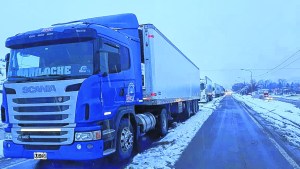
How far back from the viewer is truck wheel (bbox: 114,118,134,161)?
7832 millimetres

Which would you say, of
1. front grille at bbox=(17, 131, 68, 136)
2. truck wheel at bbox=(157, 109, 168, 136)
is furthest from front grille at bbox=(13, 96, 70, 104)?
truck wheel at bbox=(157, 109, 168, 136)

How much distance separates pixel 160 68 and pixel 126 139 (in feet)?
14.7

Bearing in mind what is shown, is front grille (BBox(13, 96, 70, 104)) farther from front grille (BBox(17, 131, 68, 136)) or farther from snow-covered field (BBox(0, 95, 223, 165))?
snow-covered field (BBox(0, 95, 223, 165))

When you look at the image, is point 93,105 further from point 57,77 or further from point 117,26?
point 117,26

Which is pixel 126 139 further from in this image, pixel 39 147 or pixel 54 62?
pixel 54 62

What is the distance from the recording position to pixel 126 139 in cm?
823

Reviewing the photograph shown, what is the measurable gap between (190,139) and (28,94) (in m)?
6.52

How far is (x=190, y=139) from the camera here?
11.7 metres

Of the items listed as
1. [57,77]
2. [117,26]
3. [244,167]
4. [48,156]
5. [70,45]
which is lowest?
[244,167]

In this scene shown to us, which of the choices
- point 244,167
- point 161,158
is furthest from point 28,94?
point 244,167

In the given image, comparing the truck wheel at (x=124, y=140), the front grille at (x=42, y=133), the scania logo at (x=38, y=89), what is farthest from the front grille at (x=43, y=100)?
the truck wheel at (x=124, y=140)

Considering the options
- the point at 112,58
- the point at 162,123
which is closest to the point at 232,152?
the point at 162,123

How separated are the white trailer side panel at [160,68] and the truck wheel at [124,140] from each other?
2.44 metres

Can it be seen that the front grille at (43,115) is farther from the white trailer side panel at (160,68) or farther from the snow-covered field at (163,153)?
the white trailer side panel at (160,68)
